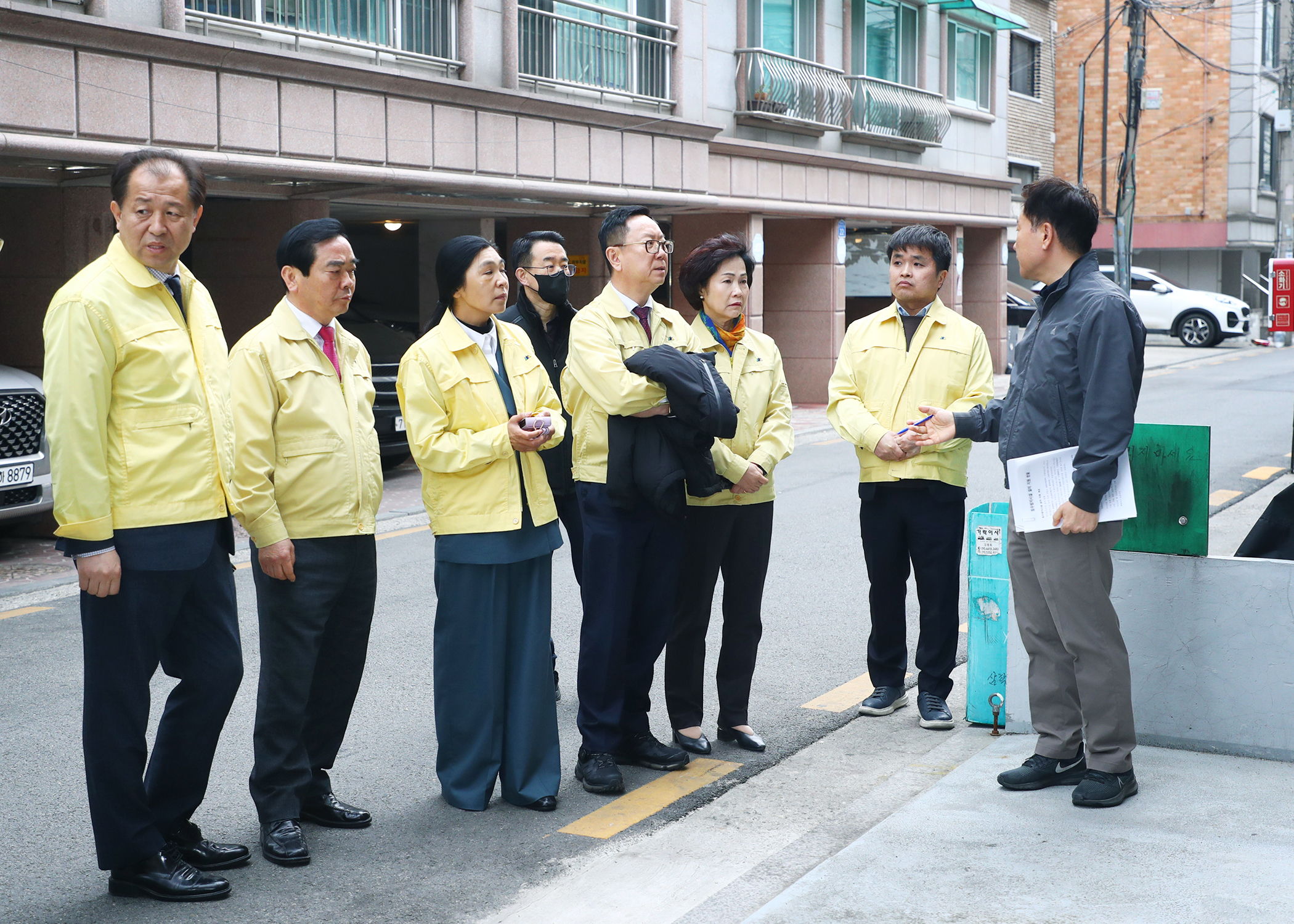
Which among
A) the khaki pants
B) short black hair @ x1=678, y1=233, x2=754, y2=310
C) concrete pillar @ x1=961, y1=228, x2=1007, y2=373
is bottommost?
the khaki pants

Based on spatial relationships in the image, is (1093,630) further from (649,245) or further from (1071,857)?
(649,245)

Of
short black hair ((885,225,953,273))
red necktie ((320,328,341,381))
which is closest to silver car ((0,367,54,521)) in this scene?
red necktie ((320,328,341,381))

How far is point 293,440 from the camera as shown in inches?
159

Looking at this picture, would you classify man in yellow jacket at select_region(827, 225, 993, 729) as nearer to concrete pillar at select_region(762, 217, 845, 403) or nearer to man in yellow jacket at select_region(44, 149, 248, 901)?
man in yellow jacket at select_region(44, 149, 248, 901)

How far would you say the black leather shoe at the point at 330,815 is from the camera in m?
4.30

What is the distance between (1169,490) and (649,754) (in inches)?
82.3

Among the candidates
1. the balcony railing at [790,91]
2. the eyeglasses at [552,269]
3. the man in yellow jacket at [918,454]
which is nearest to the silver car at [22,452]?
the eyeglasses at [552,269]

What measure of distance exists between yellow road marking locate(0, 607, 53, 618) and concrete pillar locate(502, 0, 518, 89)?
7986mm

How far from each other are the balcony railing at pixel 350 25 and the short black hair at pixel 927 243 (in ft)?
24.6

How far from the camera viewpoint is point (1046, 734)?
4.48m

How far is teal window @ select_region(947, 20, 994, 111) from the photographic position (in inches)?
939

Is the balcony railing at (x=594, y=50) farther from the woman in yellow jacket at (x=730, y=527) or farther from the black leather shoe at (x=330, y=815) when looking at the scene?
the black leather shoe at (x=330, y=815)

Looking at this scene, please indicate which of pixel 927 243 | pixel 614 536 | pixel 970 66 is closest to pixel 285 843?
pixel 614 536

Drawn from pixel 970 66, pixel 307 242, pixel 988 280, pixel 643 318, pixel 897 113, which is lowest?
pixel 643 318
